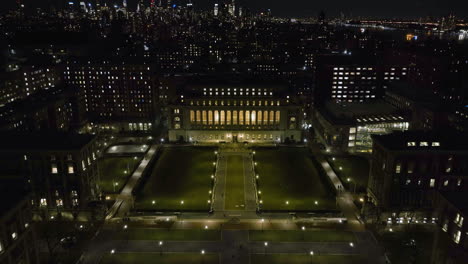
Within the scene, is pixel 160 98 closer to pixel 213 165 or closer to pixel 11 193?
pixel 213 165

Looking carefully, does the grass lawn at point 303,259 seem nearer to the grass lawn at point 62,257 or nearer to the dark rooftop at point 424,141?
the dark rooftop at point 424,141

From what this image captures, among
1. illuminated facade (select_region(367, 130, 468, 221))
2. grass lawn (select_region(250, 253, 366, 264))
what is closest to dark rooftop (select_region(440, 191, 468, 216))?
illuminated facade (select_region(367, 130, 468, 221))

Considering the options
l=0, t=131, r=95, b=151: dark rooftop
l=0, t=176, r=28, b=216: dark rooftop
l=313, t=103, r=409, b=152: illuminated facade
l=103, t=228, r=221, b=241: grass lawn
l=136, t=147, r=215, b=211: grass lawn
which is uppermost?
l=0, t=131, r=95, b=151: dark rooftop

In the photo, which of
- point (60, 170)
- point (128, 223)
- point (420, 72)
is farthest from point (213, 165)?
point (420, 72)

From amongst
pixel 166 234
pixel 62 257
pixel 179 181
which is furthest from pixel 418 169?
pixel 62 257

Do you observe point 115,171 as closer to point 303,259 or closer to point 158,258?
point 158,258

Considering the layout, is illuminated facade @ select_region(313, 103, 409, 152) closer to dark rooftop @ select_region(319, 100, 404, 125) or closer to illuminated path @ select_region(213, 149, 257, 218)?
dark rooftop @ select_region(319, 100, 404, 125)

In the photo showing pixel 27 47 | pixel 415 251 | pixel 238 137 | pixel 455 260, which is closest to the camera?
pixel 455 260

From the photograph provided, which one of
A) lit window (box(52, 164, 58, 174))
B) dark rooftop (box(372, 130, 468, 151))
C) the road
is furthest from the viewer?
lit window (box(52, 164, 58, 174))
